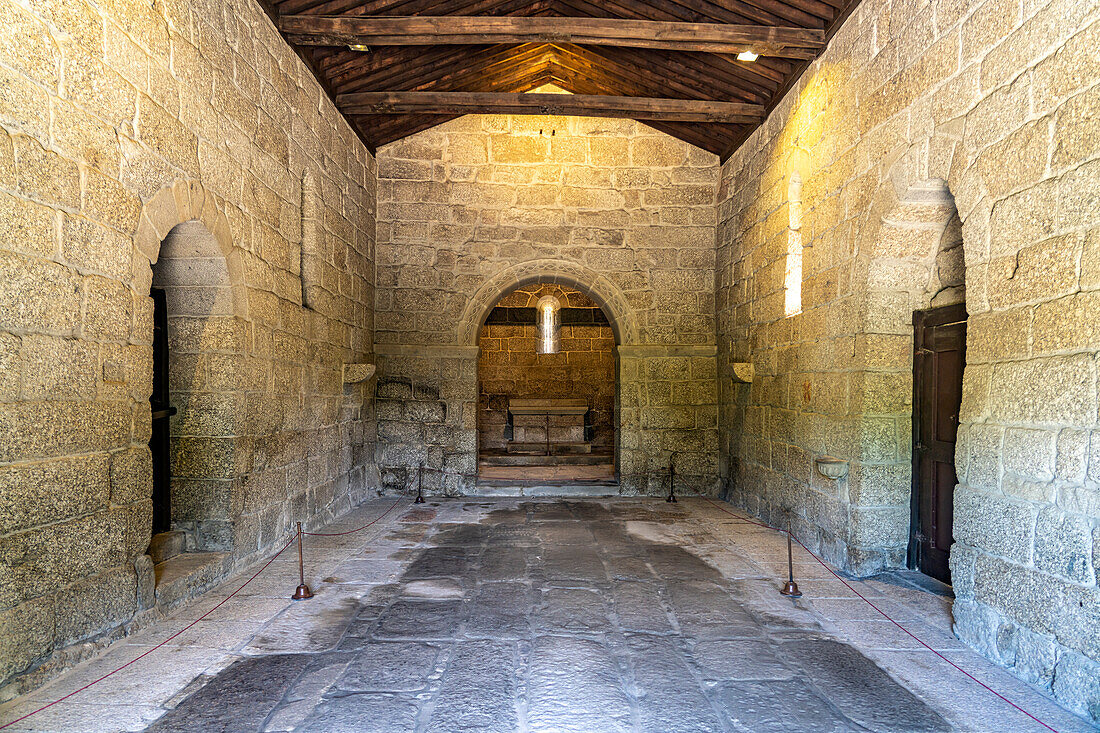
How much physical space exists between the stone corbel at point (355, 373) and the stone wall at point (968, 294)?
3549 millimetres

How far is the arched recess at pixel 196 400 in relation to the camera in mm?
3730

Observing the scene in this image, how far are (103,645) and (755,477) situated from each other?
4.71 metres

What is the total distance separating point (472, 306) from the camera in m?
6.75

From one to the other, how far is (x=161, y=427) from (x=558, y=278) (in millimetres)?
4122

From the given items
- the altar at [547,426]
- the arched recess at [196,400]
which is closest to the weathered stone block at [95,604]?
the arched recess at [196,400]

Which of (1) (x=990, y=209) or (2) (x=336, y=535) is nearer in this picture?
(1) (x=990, y=209)

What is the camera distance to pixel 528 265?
268 inches

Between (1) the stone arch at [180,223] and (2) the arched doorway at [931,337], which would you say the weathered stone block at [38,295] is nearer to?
(1) the stone arch at [180,223]

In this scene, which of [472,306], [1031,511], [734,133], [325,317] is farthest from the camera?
[472,306]

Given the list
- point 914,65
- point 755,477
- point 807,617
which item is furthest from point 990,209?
point 755,477

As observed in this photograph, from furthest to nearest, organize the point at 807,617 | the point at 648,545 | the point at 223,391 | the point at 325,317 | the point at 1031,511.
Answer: the point at 325,317
the point at 648,545
the point at 223,391
the point at 807,617
the point at 1031,511

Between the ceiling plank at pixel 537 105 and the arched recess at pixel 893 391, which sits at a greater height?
the ceiling plank at pixel 537 105

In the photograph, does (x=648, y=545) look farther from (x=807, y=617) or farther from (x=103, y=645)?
(x=103, y=645)

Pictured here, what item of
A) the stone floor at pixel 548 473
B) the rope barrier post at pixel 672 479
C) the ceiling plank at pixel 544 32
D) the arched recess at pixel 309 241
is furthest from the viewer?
the stone floor at pixel 548 473
